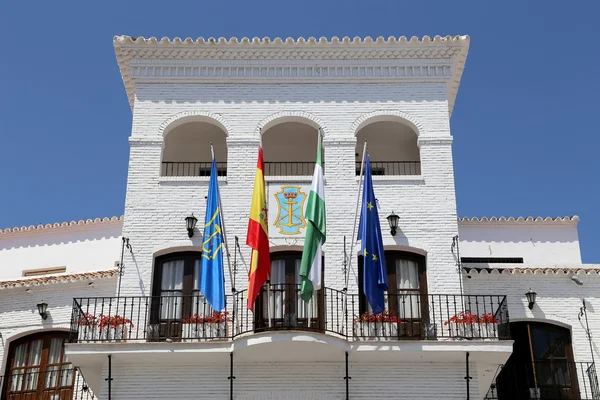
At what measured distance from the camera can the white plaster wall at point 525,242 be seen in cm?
2208

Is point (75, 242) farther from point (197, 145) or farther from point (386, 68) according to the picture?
point (386, 68)

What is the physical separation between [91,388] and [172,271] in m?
2.76

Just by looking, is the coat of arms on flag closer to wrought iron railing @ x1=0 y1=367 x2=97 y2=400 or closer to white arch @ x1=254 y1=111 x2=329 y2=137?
white arch @ x1=254 y1=111 x2=329 y2=137

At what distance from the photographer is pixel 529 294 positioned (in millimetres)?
18781

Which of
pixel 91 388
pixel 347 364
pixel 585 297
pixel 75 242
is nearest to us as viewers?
pixel 347 364

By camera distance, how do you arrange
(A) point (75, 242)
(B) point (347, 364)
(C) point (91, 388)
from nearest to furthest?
(B) point (347, 364)
(C) point (91, 388)
(A) point (75, 242)

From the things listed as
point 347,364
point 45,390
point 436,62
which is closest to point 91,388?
point 45,390

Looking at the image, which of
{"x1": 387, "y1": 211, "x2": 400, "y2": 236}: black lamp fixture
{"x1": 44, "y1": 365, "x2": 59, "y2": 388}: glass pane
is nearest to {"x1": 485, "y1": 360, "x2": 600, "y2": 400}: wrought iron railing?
{"x1": 387, "y1": 211, "x2": 400, "y2": 236}: black lamp fixture

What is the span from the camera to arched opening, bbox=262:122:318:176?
21.1 m

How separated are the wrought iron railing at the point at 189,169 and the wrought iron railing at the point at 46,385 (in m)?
4.94

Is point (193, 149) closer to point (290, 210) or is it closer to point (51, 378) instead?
point (290, 210)

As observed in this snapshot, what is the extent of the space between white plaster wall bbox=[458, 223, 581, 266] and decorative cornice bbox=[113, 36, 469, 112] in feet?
14.7

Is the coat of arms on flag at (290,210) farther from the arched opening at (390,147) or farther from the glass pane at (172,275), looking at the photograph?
the arched opening at (390,147)

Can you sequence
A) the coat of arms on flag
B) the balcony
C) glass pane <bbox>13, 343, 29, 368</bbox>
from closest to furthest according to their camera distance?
the balcony → the coat of arms on flag → glass pane <bbox>13, 343, 29, 368</bbox>
